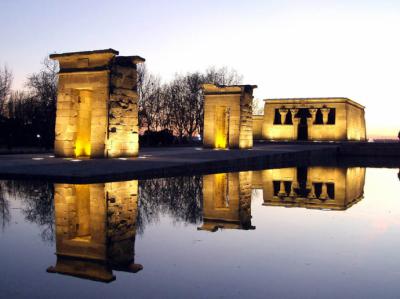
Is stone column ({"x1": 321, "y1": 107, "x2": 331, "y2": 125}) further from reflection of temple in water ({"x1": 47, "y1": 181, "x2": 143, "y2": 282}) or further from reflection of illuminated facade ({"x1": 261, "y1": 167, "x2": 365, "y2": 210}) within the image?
A: reflection of temple in water ({"x1": 47, "y1": 181, "x2": 143, "y2": 282})

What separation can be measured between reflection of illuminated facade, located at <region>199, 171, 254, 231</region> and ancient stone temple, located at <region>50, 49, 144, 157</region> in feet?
19.7

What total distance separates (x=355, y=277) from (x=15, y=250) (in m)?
3.38

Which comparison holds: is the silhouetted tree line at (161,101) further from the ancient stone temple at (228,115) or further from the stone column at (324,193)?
the stone column at (324,193)

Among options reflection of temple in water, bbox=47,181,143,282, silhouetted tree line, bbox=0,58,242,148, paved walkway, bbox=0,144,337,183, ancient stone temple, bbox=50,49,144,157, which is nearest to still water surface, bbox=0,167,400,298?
reflection of temple in water, bbox=47,181,143,282

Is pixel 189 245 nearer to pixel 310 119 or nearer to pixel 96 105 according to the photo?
pixel 96 105

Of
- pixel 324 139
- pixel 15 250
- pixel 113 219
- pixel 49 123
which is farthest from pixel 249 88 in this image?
pixel 15 250

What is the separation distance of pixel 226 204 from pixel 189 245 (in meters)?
3.44

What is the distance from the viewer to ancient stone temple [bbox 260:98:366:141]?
46.2m

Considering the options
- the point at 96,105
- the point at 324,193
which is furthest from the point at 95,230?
the point at 96,105

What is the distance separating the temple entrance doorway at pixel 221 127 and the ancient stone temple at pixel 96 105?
11.9m

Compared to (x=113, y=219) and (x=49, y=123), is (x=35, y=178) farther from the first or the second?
(x=49, y=123)

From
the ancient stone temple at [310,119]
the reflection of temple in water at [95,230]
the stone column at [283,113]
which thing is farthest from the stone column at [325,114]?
the reflection of temple in water at [95,230]

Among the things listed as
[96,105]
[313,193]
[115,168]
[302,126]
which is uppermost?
[302,126]

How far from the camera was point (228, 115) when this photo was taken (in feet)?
101
